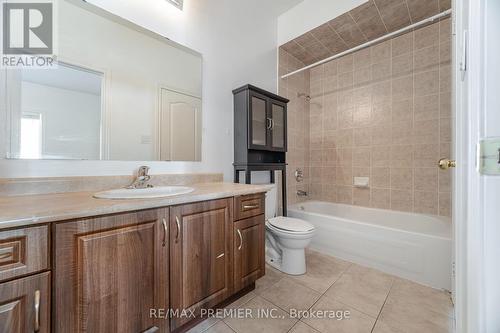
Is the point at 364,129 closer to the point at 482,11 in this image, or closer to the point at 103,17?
the point at 482,11

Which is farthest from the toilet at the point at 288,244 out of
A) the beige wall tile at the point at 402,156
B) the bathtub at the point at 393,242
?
the beige wall tile at the point at 402,156

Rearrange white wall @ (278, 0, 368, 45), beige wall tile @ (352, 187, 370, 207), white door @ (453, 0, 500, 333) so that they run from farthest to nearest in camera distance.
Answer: beige wall tile @ (352, 187, 370, 207)
white wall @ (278, 0, 368, 45)
white door @ (453, 0, 500, 333)

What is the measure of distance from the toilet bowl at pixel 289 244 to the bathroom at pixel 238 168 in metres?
0.02

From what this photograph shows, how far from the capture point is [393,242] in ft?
5.80

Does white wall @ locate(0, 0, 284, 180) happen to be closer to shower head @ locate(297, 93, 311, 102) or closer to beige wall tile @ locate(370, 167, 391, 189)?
shower head @ locate(297, 93, 311, 102)

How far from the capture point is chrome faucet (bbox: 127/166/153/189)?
4.43 ft

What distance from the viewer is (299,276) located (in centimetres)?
176

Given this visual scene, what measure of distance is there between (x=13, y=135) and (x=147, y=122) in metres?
0.67

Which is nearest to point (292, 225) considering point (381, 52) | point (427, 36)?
point (381, 52)

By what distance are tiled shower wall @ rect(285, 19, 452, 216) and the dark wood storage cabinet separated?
571 millimetres

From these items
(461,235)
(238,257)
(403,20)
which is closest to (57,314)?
(238,257)

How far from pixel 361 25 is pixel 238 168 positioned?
201 centimetres

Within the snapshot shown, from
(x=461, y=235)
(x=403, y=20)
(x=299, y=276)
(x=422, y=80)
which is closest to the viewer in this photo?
(x=461, y=235)

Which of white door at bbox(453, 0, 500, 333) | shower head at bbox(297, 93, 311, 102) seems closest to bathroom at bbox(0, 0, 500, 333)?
white door at bbox(453, 0, 500, 333)
